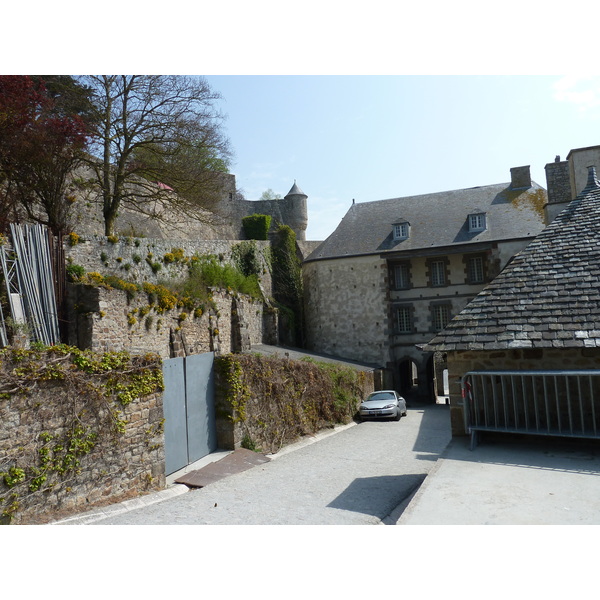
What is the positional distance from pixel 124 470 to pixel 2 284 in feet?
19.0

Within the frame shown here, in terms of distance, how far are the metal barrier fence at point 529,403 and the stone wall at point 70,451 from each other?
476cm

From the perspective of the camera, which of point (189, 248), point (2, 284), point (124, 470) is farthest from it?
point (189, 248)

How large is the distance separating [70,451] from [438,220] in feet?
80.5

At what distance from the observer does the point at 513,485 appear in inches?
210

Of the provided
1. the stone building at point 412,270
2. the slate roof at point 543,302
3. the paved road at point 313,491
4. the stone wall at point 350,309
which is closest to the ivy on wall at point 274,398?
the paved road at point 313,491

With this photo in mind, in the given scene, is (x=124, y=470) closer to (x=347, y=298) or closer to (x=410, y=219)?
(x=347, y=298)

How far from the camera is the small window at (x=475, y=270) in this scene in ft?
85.6

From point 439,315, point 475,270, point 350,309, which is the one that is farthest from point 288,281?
point 475,270

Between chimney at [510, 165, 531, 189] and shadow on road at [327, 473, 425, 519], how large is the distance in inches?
918

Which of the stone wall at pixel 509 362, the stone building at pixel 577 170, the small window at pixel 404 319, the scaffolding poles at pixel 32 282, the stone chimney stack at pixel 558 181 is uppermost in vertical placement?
the stone chimney stack at pixel 558 181

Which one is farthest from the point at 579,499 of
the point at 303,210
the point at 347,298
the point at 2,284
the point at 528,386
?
the point at 303,210

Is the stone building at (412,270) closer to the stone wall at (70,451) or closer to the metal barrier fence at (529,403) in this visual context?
the metal barrier fence at (529,403)

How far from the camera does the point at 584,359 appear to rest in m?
6.78

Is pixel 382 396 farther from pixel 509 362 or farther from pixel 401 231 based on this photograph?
pixel 509 362
